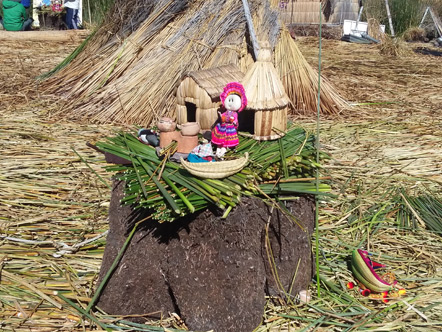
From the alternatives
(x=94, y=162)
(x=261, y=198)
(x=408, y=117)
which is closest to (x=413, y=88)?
(x=408, y=117)

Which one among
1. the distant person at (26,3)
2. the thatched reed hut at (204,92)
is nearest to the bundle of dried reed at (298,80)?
the thatched reed hut at (204,92)

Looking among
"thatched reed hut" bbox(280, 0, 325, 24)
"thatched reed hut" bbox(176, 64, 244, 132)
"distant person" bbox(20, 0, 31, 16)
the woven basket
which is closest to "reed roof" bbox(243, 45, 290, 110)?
"thatched reed hut" bbox(176, 64, 244, 132)

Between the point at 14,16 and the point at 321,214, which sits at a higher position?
the point at 14,16

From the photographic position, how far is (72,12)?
492 inches

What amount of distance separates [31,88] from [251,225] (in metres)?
4.37

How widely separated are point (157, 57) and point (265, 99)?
7.55 feet

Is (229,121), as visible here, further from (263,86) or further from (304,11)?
(304,11)

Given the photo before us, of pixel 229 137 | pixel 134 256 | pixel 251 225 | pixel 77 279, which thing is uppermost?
pixel 229 137

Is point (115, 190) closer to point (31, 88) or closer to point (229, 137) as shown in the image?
point (229, 137)

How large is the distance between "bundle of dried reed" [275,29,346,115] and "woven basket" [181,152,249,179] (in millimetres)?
2873

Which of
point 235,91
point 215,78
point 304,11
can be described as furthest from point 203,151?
point 304,11

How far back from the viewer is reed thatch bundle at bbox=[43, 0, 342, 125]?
4.37 m

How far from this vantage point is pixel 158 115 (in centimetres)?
437

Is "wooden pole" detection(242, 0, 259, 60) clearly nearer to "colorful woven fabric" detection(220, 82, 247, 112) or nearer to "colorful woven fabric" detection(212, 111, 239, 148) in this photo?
"colorful woven fabric" detection(220, 82, 247, 112)
